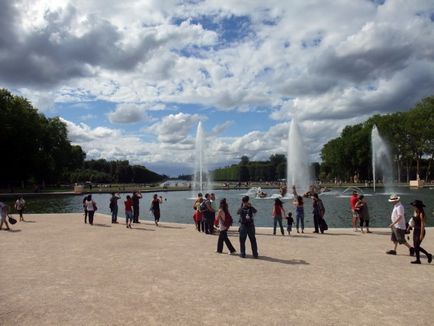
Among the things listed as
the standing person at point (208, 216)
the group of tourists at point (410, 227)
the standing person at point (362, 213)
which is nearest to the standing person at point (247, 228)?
the group of tourists at point (410, 227)

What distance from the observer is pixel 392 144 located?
9994 centimetres

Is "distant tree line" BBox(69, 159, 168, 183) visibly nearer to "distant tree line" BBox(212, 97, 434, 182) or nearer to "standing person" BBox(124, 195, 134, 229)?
"distant tree line" BBox(212, 97, 434, 182)

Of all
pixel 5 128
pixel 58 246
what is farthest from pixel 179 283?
pixel 5 128

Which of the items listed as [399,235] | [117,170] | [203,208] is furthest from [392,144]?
[117,170]

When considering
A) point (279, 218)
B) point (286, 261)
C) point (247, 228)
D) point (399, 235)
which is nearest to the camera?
point (286, 261)

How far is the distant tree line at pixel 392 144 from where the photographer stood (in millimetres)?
93000

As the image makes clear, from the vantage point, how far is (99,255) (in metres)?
14.5

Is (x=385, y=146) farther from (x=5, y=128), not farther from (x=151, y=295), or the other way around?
(x=151, y=295)

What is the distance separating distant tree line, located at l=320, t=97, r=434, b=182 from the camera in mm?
93000

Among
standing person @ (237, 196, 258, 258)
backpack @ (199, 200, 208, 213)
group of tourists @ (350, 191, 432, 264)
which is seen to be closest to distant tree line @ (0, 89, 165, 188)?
backpack @ (199, 200, 208, 213)

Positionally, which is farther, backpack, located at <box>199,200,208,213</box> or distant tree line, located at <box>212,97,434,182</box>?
distant tree line, located at <box>212,97,434,182</box>

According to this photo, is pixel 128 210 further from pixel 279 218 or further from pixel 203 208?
pixel 279 218

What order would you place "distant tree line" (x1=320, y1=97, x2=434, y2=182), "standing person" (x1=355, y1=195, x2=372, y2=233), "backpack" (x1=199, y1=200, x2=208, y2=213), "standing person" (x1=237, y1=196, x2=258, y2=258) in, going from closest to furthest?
"standing person" (x1=237, y1=196, x2=258, y2=258)
"standing person" (x1=355, y1=195, x2=372, y2=233)
"backpack" (x1=199, y1=200, x2=208, y2=213)
"distant tree line" (x1=320, y1=97, x2=434, y2=182)

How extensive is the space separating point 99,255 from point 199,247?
3593mm
